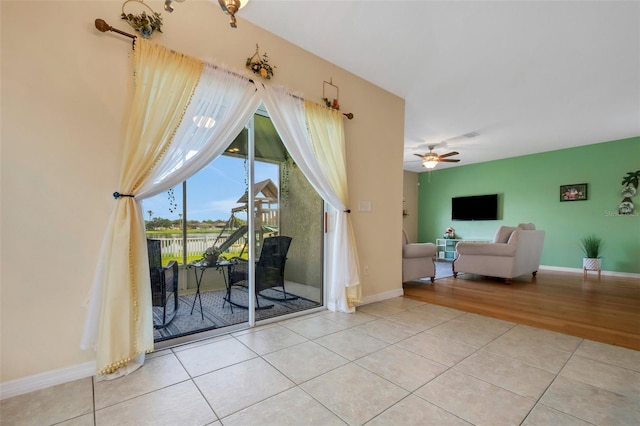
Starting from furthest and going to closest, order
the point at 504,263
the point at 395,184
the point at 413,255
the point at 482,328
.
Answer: the point at 504,263, the point at 413,255, the point at 395,184, the point at 482,328

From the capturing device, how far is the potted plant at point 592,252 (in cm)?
567

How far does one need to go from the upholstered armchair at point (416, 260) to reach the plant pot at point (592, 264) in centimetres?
366

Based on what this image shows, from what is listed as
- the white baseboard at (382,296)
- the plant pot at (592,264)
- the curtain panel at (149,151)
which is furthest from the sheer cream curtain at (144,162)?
the plant pot at (592,264)

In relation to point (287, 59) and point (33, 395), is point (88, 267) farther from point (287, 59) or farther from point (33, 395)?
point (287, 59)

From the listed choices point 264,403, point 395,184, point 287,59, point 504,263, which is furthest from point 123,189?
point 504,263

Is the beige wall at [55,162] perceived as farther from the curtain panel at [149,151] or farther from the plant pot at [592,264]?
the plant pot at [592,264]

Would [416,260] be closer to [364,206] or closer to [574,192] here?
[364,206]

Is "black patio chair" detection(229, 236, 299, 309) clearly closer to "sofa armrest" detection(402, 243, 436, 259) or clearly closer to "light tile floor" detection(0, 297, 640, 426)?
"light tile floor" detection(0, 297, 640, 426)

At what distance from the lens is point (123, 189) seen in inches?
75.7

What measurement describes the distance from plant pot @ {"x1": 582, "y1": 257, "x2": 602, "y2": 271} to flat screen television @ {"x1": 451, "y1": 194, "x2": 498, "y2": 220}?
2038 mm

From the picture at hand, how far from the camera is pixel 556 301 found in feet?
12.3

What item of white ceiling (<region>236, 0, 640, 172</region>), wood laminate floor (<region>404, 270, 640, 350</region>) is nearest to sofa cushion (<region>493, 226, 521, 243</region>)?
wood laminate floor (<region>404, 270, 640, 350</region>)

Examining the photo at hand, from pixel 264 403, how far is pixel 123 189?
166 cm

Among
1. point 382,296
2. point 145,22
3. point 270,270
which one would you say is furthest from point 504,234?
point 145,22
